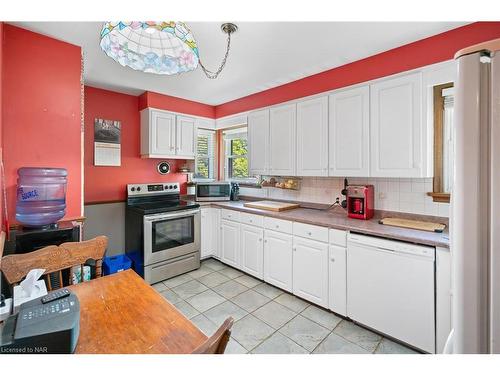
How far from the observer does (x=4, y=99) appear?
1.85 metres

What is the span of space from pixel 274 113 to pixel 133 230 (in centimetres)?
238

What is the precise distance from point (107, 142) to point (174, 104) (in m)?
1.10

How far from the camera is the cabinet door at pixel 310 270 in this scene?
A: 231 centimetres

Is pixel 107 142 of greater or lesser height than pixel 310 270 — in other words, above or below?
above

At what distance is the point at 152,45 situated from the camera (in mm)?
1380

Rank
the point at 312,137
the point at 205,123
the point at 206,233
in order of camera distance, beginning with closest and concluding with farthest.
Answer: the point at 312,137
the point at 206,233
the point at 205,123

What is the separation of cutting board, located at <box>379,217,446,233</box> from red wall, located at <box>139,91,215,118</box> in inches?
125

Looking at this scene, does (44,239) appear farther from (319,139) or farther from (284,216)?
(319,139)

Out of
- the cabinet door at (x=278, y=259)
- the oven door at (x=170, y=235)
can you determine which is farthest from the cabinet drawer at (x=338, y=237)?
the oven door at (x=170, y=235)

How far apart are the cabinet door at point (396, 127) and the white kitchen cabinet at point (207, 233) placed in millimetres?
2299

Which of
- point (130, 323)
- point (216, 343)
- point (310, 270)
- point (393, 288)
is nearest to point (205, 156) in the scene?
point (310, 270)

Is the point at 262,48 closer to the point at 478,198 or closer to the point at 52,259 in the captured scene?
the point at 478,198

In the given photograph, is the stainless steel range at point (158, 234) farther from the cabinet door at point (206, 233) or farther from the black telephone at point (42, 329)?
the black telephone at point (42, 329)
